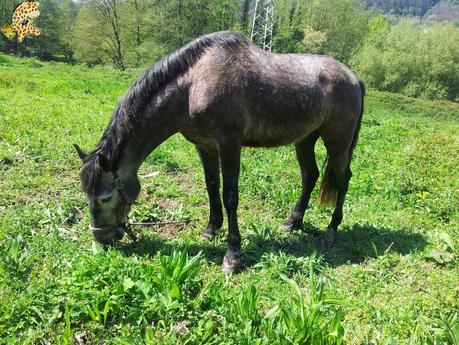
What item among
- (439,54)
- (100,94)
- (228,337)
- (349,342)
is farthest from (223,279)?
(439,54)

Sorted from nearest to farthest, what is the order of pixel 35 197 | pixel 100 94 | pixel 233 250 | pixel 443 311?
1. pixel 443 311
2. pixel 233 250
3. pixel 35 197
4. pixel 100 94

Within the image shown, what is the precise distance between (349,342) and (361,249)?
2.06 meters

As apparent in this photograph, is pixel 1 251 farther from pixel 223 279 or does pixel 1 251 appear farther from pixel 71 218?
pixel 223 279

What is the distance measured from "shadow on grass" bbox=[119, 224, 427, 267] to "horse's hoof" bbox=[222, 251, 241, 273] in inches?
6.8

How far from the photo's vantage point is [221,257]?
15.7 feet

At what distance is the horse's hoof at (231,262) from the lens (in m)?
4.43

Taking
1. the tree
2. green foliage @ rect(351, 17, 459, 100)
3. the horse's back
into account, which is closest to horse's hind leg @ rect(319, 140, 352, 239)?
the horse's back

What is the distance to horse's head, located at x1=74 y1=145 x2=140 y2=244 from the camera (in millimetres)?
4168

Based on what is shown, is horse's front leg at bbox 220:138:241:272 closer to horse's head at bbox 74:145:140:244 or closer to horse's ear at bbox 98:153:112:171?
horse's head at bbox 74:145:140:244

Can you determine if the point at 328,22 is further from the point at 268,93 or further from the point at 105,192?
the point at 105,192

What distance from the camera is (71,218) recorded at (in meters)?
5.40

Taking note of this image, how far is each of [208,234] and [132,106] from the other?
2.04 metres

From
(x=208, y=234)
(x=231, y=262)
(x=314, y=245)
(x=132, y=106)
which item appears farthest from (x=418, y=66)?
(x=132, y=106)

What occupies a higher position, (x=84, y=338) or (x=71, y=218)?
(x=84, y=338)
